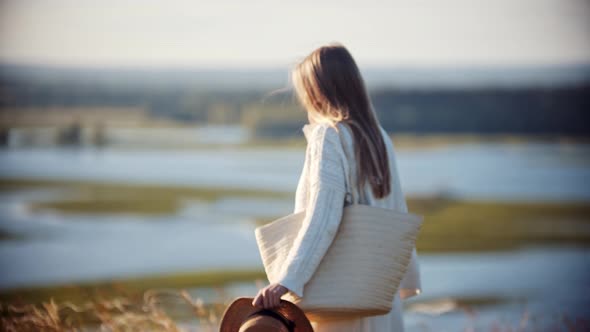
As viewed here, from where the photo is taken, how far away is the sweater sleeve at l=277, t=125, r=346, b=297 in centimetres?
225

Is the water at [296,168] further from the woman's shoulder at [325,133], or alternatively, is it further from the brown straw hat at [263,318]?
the brown straw hat at [263,318]

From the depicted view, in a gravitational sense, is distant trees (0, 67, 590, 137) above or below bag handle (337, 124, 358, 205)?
below

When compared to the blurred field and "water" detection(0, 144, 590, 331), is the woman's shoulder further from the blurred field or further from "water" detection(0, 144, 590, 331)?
the blurred field

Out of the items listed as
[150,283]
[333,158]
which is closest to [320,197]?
[333,158]

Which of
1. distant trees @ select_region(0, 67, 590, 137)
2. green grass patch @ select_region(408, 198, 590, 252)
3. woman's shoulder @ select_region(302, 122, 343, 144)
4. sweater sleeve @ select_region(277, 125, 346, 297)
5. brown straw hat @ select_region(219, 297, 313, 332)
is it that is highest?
woman's shoulder @ select_region(302, 122, 343, 144)

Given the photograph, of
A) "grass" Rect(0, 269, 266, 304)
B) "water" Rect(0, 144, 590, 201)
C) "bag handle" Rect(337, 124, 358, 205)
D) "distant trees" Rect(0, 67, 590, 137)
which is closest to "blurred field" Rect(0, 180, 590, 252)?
"water" Rect(0, 144, 590, 201)

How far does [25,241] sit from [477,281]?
1116 cm

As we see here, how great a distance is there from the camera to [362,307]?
2.28m

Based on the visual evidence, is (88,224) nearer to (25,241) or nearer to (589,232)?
(25,241)

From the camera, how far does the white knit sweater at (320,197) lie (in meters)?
2.25

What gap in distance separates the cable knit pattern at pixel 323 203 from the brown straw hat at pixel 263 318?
0.06 metres

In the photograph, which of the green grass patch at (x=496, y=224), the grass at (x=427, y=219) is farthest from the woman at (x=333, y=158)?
the green grass patch at (x=496, y=224)

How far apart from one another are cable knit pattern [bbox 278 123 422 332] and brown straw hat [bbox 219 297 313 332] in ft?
0.20

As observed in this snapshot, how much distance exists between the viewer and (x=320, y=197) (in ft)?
7.55
